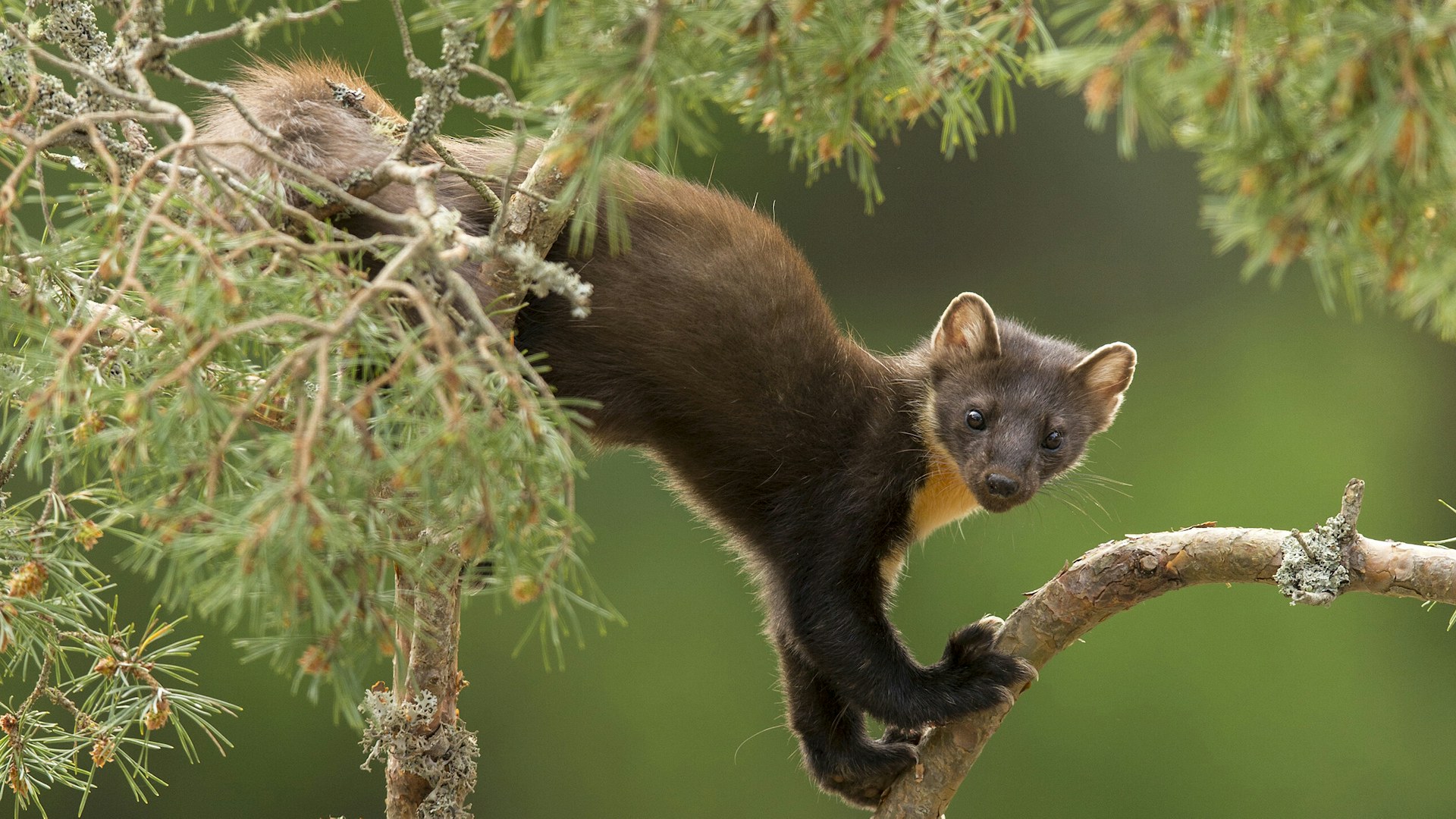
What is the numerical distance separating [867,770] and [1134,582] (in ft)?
2.38

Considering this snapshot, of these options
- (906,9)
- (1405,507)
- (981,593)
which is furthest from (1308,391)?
(906,9)

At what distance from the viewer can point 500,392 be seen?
124cm

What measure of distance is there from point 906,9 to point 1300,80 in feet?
1.55

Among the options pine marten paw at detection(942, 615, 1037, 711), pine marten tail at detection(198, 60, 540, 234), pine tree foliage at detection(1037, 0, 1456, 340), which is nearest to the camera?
pine tree foliage at detection(1037, 0, 1456, 340)

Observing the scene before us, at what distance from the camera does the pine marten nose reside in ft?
8.38

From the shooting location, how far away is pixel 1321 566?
2.11 meters

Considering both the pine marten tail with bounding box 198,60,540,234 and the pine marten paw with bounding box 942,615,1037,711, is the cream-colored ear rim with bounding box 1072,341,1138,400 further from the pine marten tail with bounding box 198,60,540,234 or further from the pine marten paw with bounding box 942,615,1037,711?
the pine marten tail with bounding box 198,60,540,234

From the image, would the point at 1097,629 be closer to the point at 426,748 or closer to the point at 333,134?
the point at 426,748

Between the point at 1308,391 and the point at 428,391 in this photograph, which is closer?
the point at 428,391

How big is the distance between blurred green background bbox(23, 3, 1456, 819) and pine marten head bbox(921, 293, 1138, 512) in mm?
1873

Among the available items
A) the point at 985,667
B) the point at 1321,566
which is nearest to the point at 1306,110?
the point at 1321,566

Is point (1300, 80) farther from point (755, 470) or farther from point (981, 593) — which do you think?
point (981, 593)

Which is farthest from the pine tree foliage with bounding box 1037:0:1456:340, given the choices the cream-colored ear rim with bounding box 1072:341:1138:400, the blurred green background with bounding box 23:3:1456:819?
the blurred green background with bounding box 23:3:1456:819

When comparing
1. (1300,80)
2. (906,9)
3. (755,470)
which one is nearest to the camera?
(1300,80)
